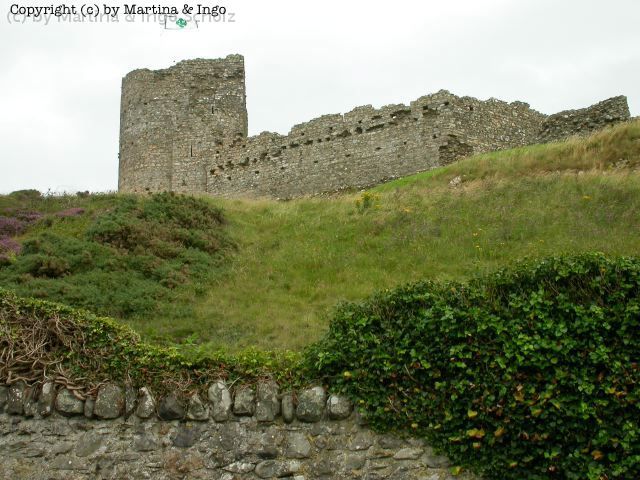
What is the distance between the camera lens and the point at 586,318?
7402 millimetres

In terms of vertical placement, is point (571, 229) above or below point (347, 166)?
below

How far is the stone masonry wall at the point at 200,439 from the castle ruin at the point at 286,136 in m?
18.4

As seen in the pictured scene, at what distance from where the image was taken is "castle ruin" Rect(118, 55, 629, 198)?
2598 cm

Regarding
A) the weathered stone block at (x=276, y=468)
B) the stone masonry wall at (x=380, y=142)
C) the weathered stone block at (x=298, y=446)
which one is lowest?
the weathered stone block at (x=276, y=468)

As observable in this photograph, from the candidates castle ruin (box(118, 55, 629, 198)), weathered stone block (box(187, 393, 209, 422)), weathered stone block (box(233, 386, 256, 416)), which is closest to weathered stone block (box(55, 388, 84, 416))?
weathered stone block (box(187, 393, 209, 422))

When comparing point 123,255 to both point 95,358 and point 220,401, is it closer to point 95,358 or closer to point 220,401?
point 95,358

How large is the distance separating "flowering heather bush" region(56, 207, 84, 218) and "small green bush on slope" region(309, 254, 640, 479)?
529 inches

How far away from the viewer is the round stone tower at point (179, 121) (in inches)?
1196

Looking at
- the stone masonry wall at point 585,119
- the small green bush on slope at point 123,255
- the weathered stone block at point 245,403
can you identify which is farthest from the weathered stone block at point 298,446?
the stone masonry wall at point 585,119

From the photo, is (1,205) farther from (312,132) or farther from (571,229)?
(571,229)

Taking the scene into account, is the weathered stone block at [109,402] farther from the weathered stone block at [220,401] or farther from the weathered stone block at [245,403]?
the weathered stone block at [245,403]

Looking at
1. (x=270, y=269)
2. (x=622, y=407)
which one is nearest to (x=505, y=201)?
(x=270, y=269)

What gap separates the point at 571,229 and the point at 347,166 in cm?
1207

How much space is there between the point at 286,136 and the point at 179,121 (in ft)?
15.2
